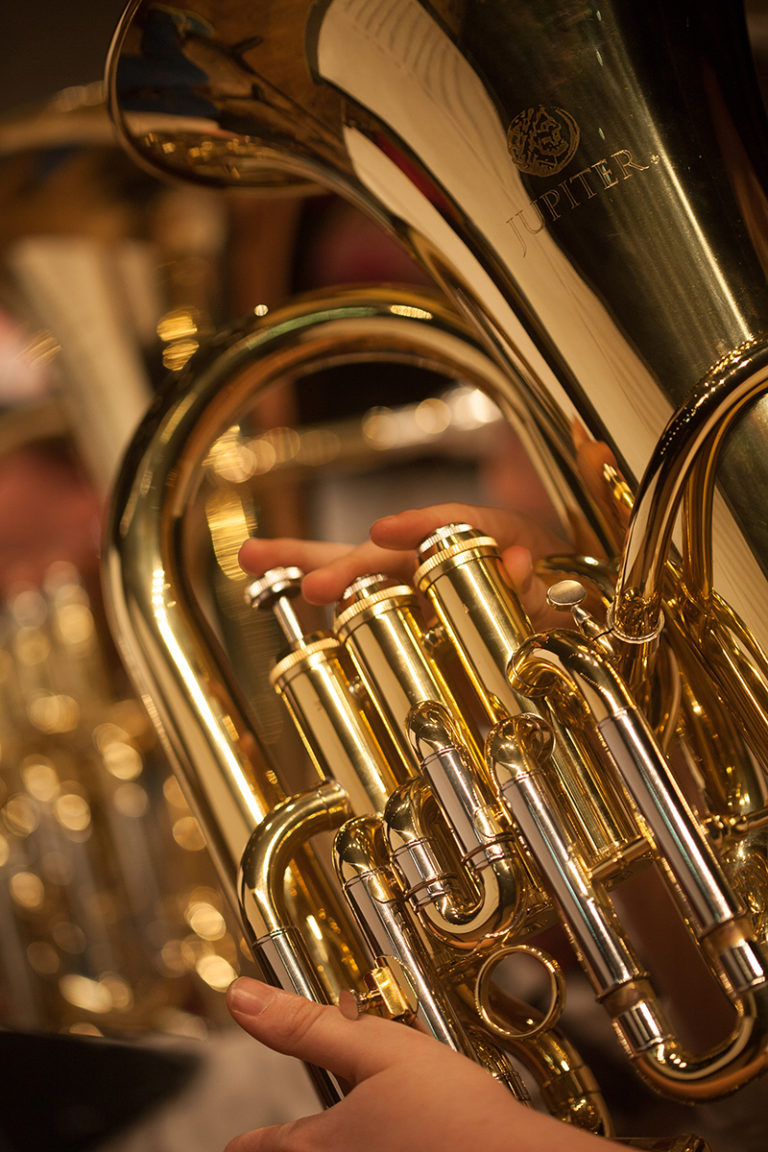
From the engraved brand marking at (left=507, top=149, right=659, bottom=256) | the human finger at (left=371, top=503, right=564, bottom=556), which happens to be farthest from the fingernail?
the engraved brand marking at (left=507, top=149, right=659, bottom=256)

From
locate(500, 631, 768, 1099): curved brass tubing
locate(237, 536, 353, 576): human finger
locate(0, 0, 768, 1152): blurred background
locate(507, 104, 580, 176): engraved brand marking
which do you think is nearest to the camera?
locate(500, 631, 768, 1099): curved brass tubing

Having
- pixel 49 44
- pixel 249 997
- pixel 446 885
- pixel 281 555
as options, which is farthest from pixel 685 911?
pixel 49 44

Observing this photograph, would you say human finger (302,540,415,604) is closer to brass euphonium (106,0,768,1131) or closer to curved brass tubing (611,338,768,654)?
brass euphonium (106,0,768,1131)

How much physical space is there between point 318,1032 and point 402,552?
30cm

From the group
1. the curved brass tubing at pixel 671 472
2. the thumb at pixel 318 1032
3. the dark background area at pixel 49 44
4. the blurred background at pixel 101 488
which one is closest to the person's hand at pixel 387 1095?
the thumb at pixel 318 1032

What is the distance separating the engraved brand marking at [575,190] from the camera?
54 centimetres

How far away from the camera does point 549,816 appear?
1.59ft

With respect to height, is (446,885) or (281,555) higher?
(281,555)

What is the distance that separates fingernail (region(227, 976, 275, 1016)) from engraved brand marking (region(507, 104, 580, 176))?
47cm

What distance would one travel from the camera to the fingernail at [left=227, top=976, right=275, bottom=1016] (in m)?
0.50

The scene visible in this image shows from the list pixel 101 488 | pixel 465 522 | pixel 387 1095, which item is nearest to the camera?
pixel 387 1095

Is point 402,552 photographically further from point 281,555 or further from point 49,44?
point 49,44

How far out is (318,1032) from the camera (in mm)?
489

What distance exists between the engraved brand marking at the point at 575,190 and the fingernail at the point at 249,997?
43 cm
